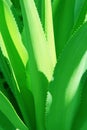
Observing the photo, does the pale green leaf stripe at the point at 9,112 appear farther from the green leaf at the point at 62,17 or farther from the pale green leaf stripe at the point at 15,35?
the green leaf at the point at 62,17

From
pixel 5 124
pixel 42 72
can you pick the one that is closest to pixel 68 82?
pixel 42 72

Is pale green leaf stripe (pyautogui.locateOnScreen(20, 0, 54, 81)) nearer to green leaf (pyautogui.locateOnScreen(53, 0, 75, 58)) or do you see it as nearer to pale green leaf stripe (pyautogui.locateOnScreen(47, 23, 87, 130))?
pale green leaf stripe (pyautogui.locateOnScreen(47, 23, 87, 130))

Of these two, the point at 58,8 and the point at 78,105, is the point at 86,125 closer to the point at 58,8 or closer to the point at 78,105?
the point at 78,105

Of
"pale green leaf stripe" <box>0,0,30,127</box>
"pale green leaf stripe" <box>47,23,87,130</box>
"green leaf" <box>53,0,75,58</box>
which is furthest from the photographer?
"green leaf" <box>53,0,75,58</box>

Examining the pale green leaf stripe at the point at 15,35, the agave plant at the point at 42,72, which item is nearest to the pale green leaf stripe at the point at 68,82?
the agave plant at the point at 42,72

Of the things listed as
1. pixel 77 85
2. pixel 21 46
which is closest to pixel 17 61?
pixel 21 46

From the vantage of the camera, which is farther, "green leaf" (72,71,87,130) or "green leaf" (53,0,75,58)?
"green leaf" (53,0,75,58)

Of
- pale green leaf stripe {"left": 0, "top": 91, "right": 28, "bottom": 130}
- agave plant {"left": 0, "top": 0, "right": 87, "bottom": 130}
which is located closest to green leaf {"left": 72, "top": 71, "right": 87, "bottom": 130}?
agave plant {"left": 0, "top": 0, "right": 87, "bottom": 130}

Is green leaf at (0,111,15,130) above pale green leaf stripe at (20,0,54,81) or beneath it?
beneath
